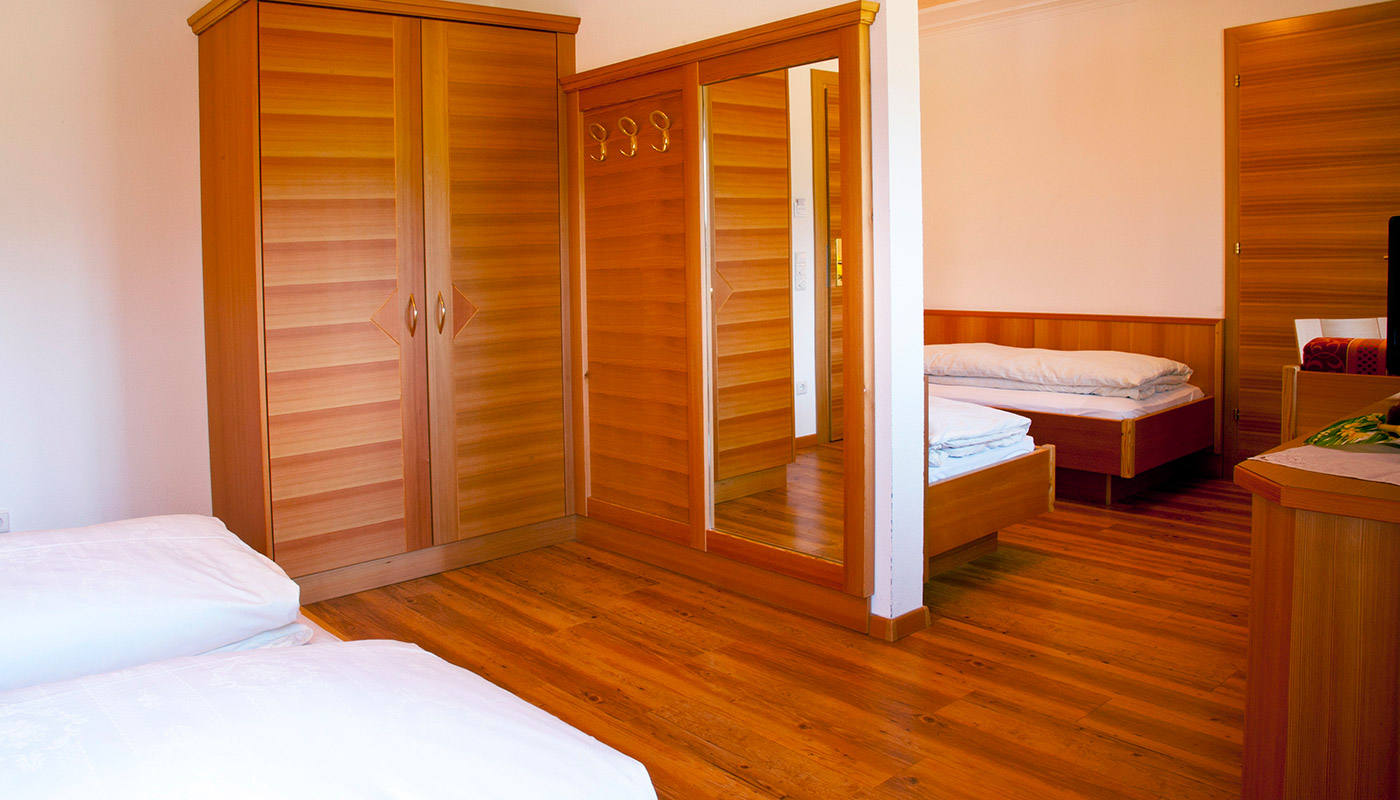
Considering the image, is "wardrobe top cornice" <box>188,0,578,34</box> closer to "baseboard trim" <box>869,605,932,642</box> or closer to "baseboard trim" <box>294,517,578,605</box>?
"baseboard trim" <box>294,517,578,605</box>

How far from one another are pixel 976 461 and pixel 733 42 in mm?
1639

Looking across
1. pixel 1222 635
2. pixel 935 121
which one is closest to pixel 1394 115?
pixel 935 121

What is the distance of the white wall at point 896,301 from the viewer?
287 centimetres

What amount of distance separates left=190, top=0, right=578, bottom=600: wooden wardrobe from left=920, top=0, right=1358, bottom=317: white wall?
9.80ft

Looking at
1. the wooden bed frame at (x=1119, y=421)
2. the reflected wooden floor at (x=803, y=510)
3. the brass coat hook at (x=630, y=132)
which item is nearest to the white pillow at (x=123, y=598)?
the reflected wooden floor at (x=803, y=510)

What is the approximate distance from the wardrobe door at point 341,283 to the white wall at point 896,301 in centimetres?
139

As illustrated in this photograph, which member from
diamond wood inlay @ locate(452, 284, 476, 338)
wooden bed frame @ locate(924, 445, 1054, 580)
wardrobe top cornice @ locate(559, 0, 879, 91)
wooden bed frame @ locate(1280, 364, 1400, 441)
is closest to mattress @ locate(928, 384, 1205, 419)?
wooden bed frame @ locate(924, 445, 1054, 580)

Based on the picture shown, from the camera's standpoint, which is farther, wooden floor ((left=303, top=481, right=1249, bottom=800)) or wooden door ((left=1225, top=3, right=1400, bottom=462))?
wooden door ((left=1225, top=3, right=1400, bottom=462))

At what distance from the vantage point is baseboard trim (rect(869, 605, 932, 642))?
2967mm

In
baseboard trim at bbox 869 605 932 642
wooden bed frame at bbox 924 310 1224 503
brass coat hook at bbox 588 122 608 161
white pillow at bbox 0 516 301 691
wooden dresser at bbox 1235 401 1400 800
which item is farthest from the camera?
wooden bed frame at bbox 924 310 1224 503

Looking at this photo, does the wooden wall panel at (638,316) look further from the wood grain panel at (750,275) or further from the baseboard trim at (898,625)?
the baseboard trim at (898,625)

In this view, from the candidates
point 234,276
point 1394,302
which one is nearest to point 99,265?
point 234,276

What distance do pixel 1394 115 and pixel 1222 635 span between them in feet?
9.48

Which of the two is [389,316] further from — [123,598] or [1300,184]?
[1300,184]
